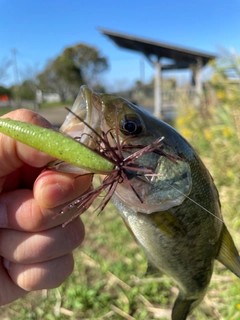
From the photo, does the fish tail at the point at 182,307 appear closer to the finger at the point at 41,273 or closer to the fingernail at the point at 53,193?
the finger at the point at 41,273

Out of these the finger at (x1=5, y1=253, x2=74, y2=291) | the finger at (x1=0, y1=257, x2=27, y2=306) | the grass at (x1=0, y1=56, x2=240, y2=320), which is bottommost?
the grass at (x1=0, y1=56, x2=240, y2=320)

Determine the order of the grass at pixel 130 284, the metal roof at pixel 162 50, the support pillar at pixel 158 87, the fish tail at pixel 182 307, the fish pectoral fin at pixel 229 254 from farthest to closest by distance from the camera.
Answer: the support pillar at pixel 158 87, the metal roof at pixel 162 50, the grass at pixel 130 284, the fish tail at pixel 182 307, the fish pectoral fin at pixel 229 254

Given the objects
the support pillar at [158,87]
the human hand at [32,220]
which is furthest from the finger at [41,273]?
the support pillar at [158,87]

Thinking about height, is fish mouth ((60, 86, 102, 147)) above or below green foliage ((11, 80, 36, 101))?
above

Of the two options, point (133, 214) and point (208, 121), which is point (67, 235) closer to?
point (133, 214)

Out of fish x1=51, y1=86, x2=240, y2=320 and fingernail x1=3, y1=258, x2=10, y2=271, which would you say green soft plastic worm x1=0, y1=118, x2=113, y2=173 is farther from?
fingernail x1=3, y1=258, x2=10, y2=271

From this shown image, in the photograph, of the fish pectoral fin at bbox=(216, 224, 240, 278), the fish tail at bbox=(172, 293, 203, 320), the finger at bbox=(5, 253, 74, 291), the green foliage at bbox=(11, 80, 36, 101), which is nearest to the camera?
the fish pectoral fin at bbox=(216, 224, 240, 278)

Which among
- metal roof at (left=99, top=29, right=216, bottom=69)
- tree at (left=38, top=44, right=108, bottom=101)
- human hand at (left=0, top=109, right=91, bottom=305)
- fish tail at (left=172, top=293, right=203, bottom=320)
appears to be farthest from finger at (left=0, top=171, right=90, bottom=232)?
tree at (left=38, top=44, right=108, bottom=101)

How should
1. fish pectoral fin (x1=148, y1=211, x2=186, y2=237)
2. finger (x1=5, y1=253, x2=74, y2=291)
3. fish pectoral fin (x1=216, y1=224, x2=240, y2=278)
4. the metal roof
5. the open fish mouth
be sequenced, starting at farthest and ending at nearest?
the metal roof
finger (x1=5, y1=253, x2=74, y2=291)
fish pectoral fin (x1=216, y1=224, x2=240, y2=278)
fish pectoral fin (x1=148, y1=211, x2=186, y2=237)
the open fish mouth
